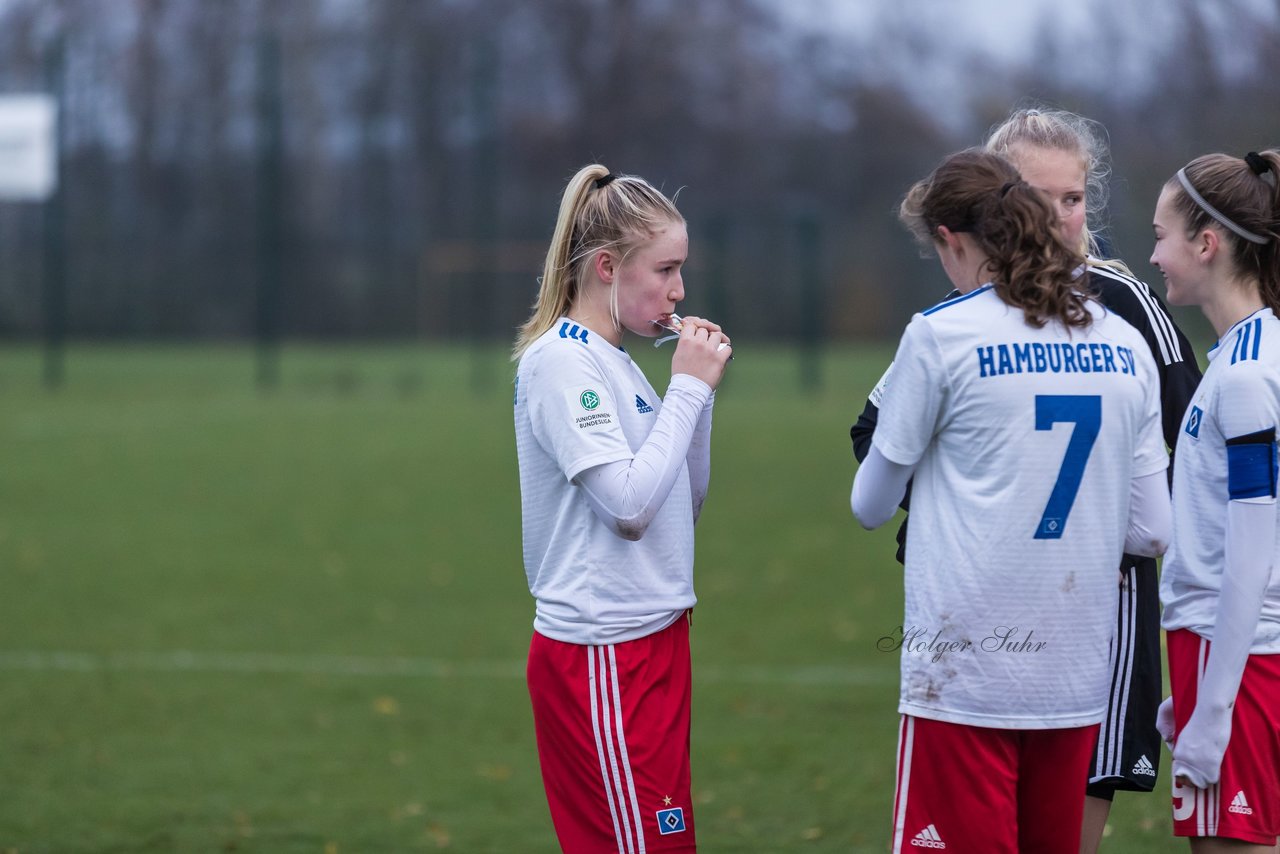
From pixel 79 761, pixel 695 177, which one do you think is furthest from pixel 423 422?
pixel 695 177

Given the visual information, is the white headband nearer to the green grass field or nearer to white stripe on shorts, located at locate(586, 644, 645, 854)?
white stripe on shorts, located at locate(586, 644, 645, 854)

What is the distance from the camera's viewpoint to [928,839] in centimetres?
252

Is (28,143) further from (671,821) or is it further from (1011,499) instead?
(1011,499)

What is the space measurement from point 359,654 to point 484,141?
51.8ft

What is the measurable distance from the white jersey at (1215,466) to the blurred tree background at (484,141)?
1082 centimetres

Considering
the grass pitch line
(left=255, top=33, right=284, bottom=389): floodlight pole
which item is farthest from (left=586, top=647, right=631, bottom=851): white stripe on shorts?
(left=255, top=33, right=284, bottom=389): floodlight pole

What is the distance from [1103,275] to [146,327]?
25.7 m

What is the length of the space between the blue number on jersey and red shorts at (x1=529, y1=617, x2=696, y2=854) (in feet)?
2.55

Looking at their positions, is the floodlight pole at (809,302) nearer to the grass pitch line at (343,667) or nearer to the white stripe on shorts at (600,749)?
the grass pitch line at (343,667)

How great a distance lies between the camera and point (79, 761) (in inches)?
216

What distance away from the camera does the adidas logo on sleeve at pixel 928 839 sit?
2.51m

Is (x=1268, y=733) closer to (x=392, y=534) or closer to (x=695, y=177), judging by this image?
(x=392, y=534)

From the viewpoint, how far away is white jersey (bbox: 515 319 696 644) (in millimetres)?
2758

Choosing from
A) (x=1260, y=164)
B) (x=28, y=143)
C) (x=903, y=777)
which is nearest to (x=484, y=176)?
(x=28, y=143)
